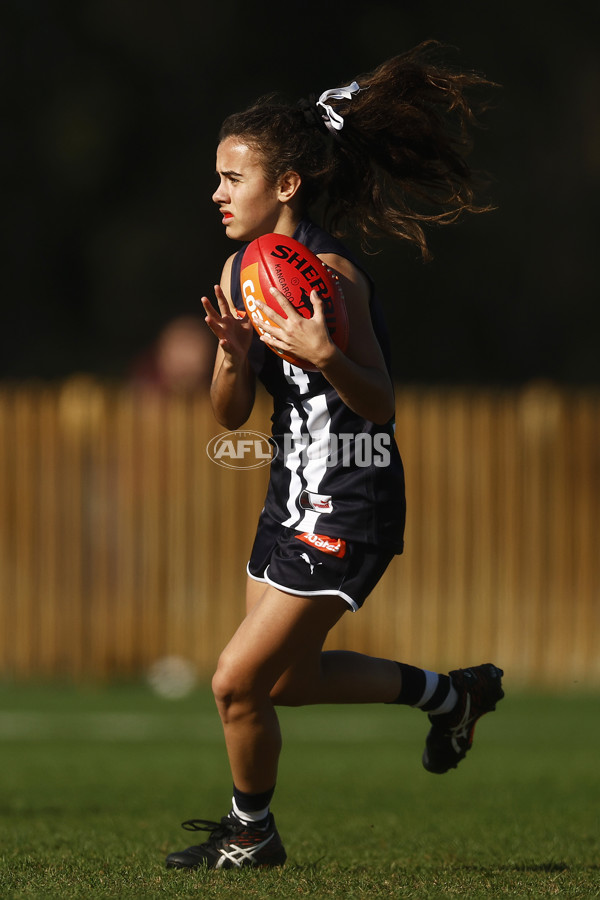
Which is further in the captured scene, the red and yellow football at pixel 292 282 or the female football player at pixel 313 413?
the female football player at pixel 313 413

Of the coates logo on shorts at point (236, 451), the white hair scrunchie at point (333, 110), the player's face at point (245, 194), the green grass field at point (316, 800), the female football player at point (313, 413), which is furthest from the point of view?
the coates logo on shorts at point (236, 451)

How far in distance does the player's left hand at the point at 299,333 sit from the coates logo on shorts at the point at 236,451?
21.3ft

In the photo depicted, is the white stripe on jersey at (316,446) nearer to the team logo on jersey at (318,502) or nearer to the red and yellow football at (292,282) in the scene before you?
the team logo on jersey at (318,502)

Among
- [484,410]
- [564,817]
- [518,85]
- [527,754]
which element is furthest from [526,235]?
[564,817]

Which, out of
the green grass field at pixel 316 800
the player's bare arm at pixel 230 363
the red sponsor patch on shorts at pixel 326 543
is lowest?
the green grass field at pixel 316 800

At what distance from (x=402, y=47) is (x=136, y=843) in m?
16.7

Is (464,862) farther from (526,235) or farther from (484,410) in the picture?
(526,235)

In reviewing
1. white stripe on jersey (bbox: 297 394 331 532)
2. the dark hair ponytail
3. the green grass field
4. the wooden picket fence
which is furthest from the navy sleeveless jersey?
the wooden picket fence

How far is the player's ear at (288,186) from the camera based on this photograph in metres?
4.66

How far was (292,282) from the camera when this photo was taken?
429 cm

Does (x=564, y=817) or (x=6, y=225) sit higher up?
(x=6, y=225)

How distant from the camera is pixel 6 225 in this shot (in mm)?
20594

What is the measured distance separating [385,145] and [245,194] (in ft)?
2.10

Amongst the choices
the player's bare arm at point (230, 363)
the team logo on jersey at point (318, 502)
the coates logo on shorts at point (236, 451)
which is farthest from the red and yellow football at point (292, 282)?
the coates logo on shorts at point (236, 451)
